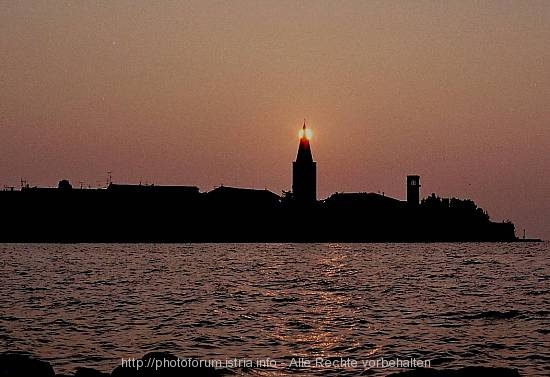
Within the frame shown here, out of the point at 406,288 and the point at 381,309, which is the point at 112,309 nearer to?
the point at 381,309

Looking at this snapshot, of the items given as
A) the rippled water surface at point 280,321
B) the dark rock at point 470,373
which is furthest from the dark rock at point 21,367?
the dark rock at point 470,373

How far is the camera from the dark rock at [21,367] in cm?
1919

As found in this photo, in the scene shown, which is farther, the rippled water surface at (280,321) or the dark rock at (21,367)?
the rippled water surface at (280,321)

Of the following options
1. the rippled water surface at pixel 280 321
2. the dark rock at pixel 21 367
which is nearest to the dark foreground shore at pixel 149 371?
the dark rock at pixel 21 367

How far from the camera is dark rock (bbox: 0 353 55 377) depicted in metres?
19.2

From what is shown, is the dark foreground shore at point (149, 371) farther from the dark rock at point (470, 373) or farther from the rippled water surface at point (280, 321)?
the rippled water surface at point (280, 321)

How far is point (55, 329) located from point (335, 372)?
12086 millimetres

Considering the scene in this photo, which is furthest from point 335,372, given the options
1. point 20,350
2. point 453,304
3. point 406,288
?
point 406,288

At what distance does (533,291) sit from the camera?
52562 mm

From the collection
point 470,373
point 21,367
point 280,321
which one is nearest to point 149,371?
point 21,367

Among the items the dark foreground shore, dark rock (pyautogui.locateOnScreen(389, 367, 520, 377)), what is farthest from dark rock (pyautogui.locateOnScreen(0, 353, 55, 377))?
dark rock (pyautogui.locateOnScreen(389, 367, 520, 377))

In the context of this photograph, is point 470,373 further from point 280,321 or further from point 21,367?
point 280,321

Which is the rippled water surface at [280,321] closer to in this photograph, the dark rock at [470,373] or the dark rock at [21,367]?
the dark rock at [21,367]

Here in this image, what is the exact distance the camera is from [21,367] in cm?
1950
